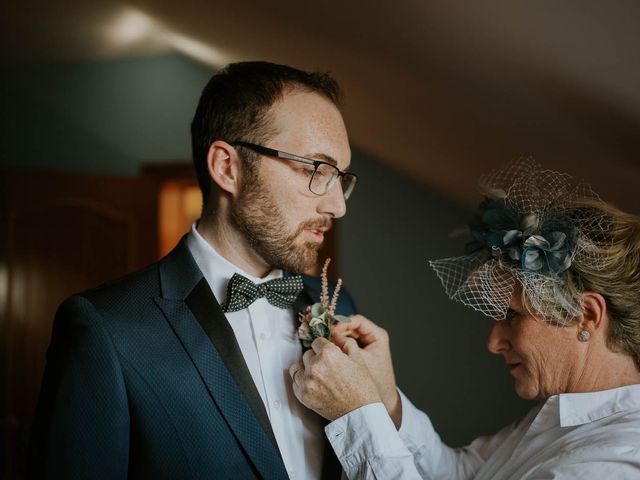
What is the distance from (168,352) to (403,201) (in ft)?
10.0

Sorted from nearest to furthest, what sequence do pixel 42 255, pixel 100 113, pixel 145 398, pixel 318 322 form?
pixel 145 398 < pixel 318 322 < pixel 42 255 < pixel 100 113

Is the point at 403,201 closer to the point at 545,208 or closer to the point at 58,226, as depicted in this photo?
the point at 58,226

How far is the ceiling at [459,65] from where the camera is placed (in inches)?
62.9

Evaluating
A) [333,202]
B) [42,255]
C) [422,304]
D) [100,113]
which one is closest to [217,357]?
[333,202]

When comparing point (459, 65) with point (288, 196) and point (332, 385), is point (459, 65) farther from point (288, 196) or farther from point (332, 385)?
point (332, 385)

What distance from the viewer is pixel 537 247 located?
163 cm

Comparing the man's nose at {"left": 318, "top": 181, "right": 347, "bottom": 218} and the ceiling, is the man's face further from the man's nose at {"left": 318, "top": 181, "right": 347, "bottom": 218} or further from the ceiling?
the ceiling

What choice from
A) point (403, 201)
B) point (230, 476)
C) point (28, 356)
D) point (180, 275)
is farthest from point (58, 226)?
point (230, 476)

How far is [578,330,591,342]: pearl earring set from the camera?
1624 mm

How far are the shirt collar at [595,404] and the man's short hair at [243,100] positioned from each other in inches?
38.0

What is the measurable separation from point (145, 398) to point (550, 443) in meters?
0.94

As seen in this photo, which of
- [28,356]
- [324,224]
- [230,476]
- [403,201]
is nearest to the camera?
[230,476]

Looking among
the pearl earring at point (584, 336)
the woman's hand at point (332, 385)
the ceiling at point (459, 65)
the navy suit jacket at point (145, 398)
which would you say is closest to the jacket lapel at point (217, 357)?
the navy suit jacket at point (145, 398)

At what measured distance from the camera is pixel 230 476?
154cm
